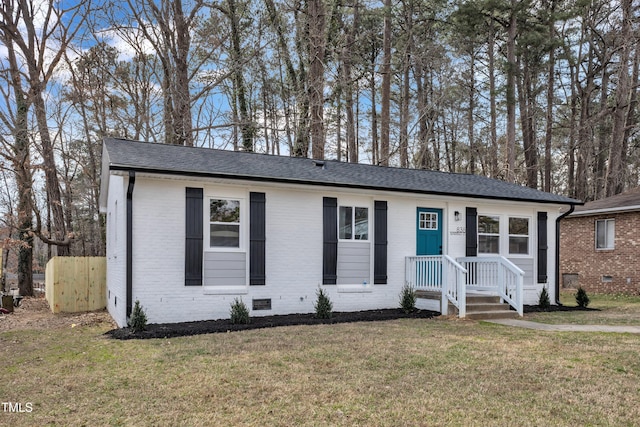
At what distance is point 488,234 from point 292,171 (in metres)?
5.52

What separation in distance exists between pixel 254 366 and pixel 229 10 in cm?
1950

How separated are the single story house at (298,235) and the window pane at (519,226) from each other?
0.03 metres

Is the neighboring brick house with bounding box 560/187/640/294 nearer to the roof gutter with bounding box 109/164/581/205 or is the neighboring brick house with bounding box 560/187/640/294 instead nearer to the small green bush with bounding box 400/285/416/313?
the roof gutter with bounding box 109/164/581/205

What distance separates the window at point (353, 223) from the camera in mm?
11484

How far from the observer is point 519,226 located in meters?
13.5

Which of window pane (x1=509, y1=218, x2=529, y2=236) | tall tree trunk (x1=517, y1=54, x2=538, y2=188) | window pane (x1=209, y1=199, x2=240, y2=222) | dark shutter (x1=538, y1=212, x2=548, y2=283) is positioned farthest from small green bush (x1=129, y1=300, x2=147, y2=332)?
tall tree trunk (x1=517, y1=54, x2=538, y2=188)

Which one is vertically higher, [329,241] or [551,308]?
[329,241]

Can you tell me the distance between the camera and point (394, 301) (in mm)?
11828

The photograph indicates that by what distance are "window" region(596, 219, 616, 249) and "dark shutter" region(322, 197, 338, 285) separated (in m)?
12.1

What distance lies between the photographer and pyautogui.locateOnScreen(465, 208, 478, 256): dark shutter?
41.6 feet

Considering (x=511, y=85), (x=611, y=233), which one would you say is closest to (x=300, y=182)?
(x=611, y=233)

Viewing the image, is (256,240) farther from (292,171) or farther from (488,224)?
(488,224)

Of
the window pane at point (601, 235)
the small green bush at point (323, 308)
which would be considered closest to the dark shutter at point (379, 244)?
the small green bush at point (323, 308)

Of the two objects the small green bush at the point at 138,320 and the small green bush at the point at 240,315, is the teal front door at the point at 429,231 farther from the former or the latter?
the small green bush at the point at 138,320
